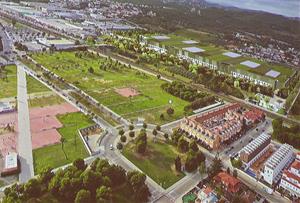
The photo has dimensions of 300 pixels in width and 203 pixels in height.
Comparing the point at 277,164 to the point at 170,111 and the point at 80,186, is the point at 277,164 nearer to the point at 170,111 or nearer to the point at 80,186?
the point at 170,111

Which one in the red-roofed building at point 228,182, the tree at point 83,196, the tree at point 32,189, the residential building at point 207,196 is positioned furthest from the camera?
the red-roofed building at point 228,182

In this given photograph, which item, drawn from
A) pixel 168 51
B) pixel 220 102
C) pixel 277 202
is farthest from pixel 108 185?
pixel 168 51

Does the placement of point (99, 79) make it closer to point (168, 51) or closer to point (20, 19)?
point (168, 51)

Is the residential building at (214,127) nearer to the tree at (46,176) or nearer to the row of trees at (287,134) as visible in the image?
the row of trees at (287,134)

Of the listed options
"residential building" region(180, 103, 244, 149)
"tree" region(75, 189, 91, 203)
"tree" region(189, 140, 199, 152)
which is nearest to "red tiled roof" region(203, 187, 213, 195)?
"tree" region(189, 140, 199, 152)

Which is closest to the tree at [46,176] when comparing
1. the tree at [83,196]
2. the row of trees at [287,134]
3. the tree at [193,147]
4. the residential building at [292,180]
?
the tree at [83,196]

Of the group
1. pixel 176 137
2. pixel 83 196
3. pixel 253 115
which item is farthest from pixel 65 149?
pixel 253 115
